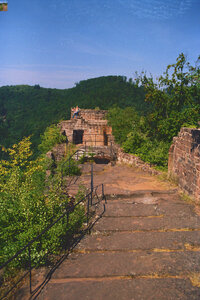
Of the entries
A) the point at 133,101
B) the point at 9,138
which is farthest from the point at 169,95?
the point at 9,138

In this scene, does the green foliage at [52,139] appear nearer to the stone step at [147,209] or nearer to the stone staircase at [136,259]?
the stone step at [147,209]

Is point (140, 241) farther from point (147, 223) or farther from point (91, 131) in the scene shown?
point (91, 131)

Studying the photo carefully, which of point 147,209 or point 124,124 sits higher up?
point 124,124

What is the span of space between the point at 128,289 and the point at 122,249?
1126 mm

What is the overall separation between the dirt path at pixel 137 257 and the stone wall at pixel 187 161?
0.64 m

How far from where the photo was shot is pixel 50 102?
54125 mm

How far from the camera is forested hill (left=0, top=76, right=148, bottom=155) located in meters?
39.1

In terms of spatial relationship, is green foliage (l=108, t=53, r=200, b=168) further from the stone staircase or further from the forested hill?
the forested hill

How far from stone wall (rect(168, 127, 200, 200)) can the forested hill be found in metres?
26.6

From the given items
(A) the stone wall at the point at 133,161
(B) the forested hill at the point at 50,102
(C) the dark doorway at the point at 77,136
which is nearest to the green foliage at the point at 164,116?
(A) the stone wall at the point at 133,161

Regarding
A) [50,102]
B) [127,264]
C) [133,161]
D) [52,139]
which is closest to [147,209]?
[127,264]

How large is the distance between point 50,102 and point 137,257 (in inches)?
2128

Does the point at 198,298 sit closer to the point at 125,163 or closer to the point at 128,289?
the point at 128,289

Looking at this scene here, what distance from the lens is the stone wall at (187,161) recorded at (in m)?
6.52
